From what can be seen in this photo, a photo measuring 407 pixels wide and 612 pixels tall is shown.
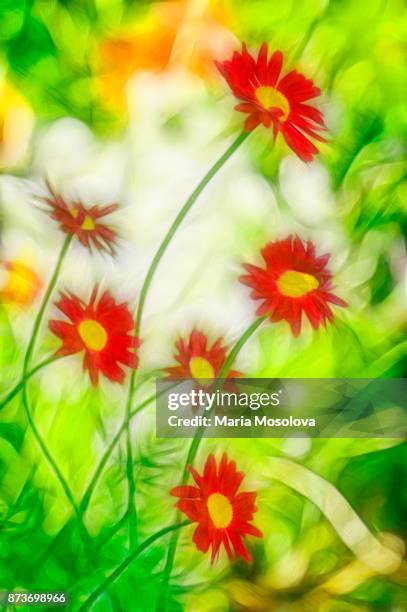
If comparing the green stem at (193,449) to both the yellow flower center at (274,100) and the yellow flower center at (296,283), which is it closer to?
the yellow flower center at (296,283)

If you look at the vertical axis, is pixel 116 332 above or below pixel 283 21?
below

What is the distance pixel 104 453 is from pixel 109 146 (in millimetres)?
336

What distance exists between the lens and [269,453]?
78cm

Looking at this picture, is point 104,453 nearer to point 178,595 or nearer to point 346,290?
point 178,595

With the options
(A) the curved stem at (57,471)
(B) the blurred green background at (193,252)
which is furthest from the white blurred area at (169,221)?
(A) the curved stem at (57,471)

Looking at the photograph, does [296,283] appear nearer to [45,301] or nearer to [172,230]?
[172,230]

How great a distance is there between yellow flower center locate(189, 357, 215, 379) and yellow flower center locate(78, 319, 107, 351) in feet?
0.33

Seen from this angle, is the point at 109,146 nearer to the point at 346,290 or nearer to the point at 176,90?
the point at 176,90

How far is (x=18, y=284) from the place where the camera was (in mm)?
783

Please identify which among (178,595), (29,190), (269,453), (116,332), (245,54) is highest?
(245,54)

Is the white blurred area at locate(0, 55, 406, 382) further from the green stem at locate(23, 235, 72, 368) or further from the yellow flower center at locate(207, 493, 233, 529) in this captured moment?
the yellow flower center at locate(207, 493, 233, 529)

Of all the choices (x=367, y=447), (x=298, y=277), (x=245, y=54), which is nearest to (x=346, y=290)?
(x=298, y=277)

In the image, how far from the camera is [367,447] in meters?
0.78

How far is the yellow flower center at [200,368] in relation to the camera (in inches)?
30.8
